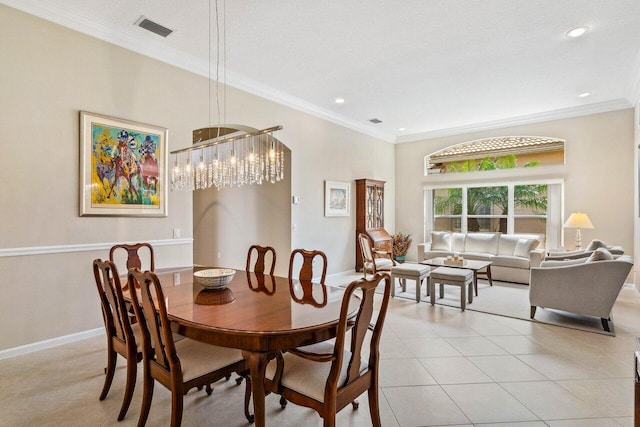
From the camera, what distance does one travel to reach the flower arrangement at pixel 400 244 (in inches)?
307

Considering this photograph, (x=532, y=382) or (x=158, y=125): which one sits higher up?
(x=158, y=125)

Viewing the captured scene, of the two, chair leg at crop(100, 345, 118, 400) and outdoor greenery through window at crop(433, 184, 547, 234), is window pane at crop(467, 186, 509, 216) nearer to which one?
outdoor greenery through window at crop(433, 184, 547, 234)

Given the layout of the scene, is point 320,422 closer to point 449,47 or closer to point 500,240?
point 449,47

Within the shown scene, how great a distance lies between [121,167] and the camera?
11.8 ft

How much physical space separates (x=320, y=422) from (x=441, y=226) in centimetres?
662

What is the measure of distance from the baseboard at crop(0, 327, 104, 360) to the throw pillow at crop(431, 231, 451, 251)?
235 inches

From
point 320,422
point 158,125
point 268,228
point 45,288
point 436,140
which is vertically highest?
point 436,140

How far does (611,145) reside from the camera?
5805 mm

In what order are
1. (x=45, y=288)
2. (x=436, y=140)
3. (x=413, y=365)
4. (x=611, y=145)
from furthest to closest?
(x=436, y=140), (x=611, y=145), (x=45, y=288), (x=413, y=365)

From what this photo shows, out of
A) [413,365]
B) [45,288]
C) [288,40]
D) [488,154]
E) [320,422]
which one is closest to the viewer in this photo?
[320,422]

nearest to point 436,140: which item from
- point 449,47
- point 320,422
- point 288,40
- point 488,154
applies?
point 488,154

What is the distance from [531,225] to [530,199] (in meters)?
0.53

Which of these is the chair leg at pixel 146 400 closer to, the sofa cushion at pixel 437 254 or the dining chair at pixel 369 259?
the dining chair at pixel 369 259

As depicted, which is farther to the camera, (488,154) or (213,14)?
(488,154)
